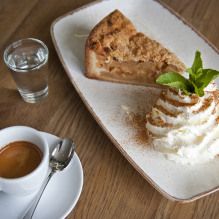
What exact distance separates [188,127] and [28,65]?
3.46ft

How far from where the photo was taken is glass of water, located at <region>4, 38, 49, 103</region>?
164cm

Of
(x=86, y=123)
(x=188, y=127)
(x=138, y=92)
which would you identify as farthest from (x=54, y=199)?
(x=138, y=92)

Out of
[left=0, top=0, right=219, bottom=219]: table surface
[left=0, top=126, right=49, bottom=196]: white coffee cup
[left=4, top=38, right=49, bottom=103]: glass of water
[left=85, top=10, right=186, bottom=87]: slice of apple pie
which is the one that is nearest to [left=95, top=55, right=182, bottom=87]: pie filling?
[left=85, top=10, right=186, bottom=87]: slice of apple pie

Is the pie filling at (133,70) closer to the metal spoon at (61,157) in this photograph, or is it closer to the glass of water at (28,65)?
the glass of water at (28,65)

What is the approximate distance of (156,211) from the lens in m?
1.42

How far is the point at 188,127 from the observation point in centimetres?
151

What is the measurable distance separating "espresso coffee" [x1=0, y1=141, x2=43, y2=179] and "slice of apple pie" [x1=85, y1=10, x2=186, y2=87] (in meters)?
0.71

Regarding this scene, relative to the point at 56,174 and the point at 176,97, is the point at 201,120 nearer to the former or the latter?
the point at 176,97

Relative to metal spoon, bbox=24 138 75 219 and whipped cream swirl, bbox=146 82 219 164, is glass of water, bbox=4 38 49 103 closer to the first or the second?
metal spoon, bbox=24 138 75 219

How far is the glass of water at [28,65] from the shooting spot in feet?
5.39

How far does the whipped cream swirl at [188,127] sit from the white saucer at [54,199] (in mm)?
499

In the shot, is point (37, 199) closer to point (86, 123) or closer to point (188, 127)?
point (86, 123)

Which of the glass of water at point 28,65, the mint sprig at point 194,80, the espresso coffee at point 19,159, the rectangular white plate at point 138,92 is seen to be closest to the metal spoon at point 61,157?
the espresso coffee at point 19,159

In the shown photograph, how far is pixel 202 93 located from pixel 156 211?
0.63 meters
